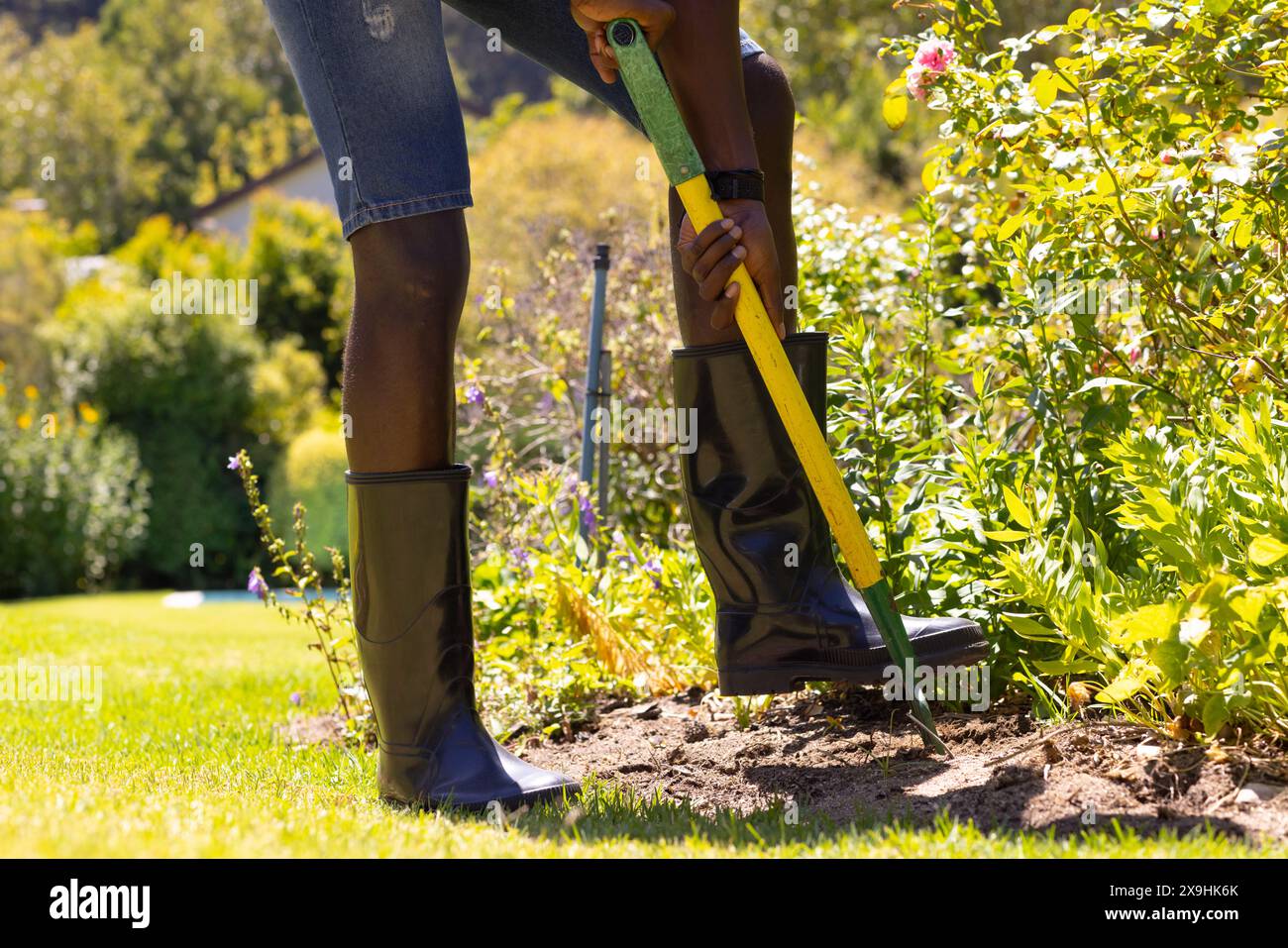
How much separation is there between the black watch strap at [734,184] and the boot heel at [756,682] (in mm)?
843

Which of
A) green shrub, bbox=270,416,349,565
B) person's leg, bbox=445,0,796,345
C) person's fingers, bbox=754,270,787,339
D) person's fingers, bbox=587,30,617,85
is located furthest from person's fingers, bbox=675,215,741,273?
green shrub, bbox=270,416,349,565

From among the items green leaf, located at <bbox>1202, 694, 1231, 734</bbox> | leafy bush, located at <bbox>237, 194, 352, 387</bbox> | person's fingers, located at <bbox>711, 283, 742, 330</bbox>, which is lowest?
green leaf, located at <bbox>1202, 694, 1231, 734</bbox>

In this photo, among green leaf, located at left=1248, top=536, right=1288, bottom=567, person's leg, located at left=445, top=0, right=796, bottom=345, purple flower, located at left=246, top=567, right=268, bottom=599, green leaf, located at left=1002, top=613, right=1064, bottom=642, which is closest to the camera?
green leaf, located at left=1248, top=536, right=1288, bottom=567

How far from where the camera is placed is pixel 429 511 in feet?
6.91

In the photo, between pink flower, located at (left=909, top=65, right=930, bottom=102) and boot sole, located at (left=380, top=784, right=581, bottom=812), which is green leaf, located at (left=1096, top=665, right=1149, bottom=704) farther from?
pink flower, located at (left=909, top=65, right=930, bottom=102)

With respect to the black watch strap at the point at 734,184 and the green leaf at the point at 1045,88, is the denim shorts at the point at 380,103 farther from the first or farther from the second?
the green leaf at the point at 1045,88

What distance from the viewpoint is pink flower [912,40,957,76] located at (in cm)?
284

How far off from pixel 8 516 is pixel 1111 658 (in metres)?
9.49

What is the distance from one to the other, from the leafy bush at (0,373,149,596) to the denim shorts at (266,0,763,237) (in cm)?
833

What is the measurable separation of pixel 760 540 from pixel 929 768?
51 centimetres

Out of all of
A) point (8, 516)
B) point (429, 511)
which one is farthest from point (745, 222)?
point (8, 516)

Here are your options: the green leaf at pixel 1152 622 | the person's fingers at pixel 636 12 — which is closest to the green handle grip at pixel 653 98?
the person's fingers at pixel 636 12

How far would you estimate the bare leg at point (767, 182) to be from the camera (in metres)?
2.37

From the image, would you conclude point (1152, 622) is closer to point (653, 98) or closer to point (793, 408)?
point (793, 408)
